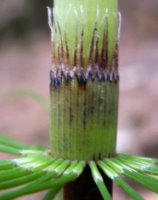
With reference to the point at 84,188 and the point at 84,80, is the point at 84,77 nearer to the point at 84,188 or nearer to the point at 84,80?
the point at 84,80

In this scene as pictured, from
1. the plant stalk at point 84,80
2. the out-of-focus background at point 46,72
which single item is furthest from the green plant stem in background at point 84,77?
the out-of-focus background at point 46,72

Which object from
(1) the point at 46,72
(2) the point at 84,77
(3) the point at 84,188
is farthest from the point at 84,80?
(1) the point at 46,72

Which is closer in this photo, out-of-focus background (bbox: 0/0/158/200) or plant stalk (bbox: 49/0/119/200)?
plant stalk (bbox: 49/0/119/200)

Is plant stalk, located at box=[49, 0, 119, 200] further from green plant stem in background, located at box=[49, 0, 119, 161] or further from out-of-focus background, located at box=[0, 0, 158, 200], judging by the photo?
out-of-focus background, located at box=[0, 0, 158, 200]

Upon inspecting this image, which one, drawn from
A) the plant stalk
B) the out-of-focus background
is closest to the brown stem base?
the plant stalk

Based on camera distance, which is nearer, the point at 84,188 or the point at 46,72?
the point at 84,188
